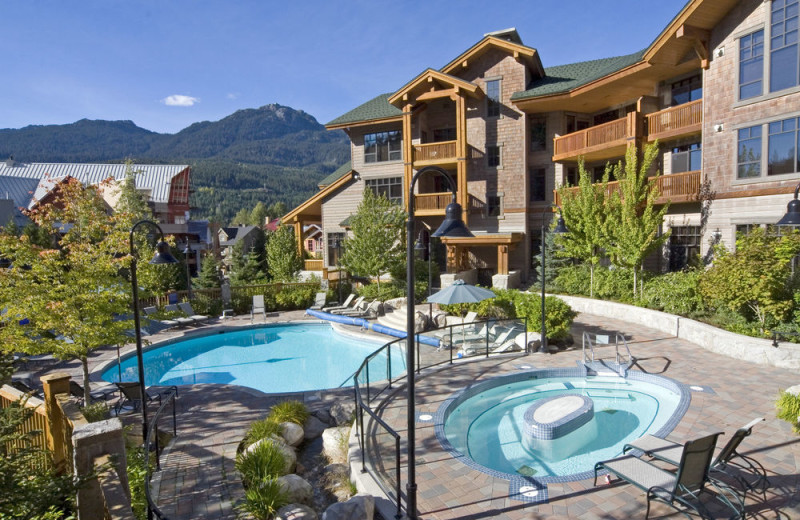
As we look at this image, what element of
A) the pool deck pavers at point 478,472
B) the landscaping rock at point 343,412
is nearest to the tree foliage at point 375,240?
the pool deck pavers at point 478,472

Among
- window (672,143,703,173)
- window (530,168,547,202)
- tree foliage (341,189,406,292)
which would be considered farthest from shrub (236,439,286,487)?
window (530,168,547,202)

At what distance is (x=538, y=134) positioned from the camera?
25.7 m

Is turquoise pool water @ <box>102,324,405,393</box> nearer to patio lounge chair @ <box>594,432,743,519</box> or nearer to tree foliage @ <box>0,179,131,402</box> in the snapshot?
tree foliage @ <box>0,179,131,402</box>

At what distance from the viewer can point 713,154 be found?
58.1ft

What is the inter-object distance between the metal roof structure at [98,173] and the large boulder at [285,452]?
61789mm

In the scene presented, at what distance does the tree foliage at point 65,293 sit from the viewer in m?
9.90

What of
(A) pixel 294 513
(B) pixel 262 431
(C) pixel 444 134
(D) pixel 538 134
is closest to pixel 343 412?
(B) pixel 262 431

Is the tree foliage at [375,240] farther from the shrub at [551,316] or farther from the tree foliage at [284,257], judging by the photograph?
the shrub at [551,316]

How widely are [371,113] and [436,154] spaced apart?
18.1ft

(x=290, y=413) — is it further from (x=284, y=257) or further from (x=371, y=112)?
(x=371, y=112)

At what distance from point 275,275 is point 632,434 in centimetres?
2221

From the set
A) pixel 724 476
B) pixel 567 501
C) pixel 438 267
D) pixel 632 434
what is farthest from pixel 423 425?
pixel 438 267

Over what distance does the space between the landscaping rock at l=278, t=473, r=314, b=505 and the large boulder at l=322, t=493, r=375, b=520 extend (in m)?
1.40

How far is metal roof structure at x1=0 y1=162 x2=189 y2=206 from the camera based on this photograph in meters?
63.0
